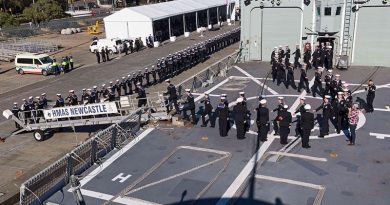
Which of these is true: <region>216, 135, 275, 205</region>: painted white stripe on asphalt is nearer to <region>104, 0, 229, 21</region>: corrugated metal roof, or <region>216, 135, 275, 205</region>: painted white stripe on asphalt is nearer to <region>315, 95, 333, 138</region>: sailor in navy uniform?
<region>315, 95, 333, 138</region>: sailor in navy uniform

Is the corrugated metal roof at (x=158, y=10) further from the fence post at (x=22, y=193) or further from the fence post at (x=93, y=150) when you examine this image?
the fence post at (x=22, y=193)

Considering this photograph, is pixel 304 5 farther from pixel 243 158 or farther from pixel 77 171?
pixel 77 171

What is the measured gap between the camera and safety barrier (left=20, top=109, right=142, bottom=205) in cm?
1077

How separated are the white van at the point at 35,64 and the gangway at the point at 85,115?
16.0 m

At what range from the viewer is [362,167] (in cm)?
1266

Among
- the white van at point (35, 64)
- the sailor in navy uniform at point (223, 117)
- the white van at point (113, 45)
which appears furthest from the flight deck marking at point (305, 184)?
the white van at point (113, 45)

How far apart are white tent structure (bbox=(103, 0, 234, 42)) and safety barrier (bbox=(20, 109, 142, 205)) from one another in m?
33.0

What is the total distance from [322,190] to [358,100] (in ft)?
31.1

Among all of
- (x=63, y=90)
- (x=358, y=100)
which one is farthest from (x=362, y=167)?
(x=63, y=90)

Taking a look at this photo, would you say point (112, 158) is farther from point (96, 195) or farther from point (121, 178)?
point (96, 195)

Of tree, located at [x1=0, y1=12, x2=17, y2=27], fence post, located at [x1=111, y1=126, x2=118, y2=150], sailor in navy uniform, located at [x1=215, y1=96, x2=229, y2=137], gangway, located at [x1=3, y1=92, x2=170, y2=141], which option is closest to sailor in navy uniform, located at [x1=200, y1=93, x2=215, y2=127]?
sailor in navy uniform, located at [x1=215, y1=96, x2=229, y2=137]

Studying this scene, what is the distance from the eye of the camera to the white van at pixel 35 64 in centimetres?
3844

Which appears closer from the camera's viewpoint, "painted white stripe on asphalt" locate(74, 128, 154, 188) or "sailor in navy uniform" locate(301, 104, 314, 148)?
"painted white stripe on asphalt" locate(74, 128, 154, 188)

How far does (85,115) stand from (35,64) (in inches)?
866
